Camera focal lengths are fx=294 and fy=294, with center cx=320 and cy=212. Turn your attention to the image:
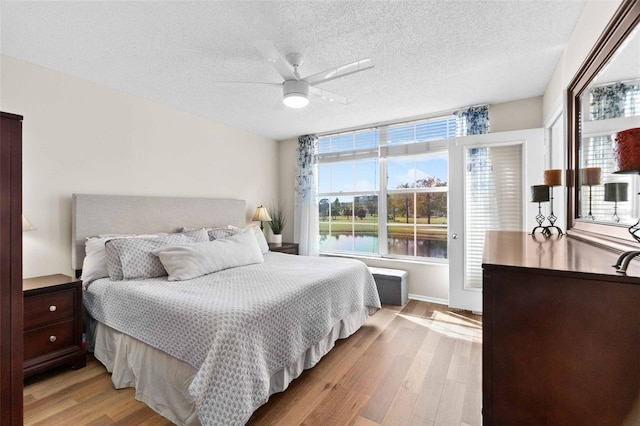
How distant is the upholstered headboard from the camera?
2723 mm

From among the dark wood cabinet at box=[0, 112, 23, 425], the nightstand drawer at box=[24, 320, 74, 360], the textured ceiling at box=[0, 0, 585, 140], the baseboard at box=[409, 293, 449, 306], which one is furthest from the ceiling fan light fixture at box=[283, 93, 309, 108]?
the baseboard at box=[409, 293, 449, 306]

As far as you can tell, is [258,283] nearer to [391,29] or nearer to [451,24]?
[391,29]

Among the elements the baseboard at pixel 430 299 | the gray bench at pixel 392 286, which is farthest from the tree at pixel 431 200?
the baseboard at pixel 430 299

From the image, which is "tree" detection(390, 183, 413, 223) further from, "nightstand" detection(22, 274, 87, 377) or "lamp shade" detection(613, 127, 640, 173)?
"nightstand" detection(22, 274, 87, 377)

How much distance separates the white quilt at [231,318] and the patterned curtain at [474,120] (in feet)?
7.64

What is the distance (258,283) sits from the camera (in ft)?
7.68

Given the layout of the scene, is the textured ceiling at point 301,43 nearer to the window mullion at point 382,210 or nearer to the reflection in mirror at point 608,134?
the reflection in mirror at point 608,134

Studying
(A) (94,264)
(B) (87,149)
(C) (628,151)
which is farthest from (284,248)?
(C) (628,151)

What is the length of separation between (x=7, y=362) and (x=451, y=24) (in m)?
2.80

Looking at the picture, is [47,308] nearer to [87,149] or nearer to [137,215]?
[137,215]

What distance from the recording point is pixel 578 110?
1.79m

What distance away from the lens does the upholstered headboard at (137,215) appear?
2723 millimetres

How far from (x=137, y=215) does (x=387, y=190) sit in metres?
3.20

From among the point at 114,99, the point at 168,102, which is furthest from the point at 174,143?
the point at 114,99
